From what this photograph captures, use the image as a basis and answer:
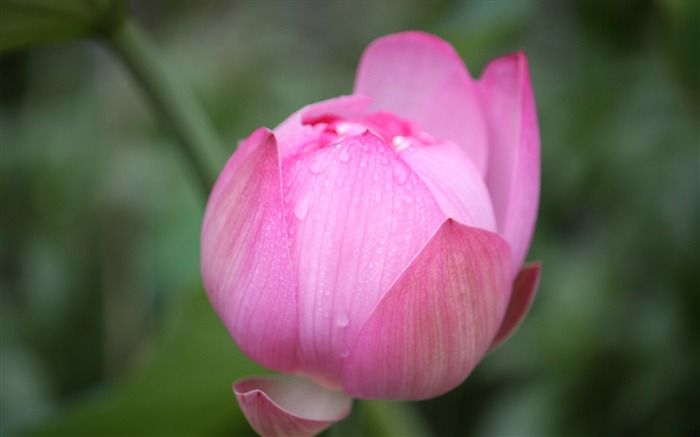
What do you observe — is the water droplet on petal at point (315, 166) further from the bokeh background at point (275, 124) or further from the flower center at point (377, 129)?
the bokeh background at point (275, 124)

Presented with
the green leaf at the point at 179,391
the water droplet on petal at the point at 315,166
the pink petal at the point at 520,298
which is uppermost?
the water droplet on petal at the point at 315,166

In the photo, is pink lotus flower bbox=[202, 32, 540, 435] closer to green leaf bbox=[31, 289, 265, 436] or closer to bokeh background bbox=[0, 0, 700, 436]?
Result: bokeh background bbox=[0, 0, 700, 436]

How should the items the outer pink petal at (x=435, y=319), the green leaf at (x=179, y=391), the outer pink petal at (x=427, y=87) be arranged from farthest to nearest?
the green leaf at (x=179, y=391), the outer pink petal at (x=427, y=87), the outer pink petal at (x=435, y=319)

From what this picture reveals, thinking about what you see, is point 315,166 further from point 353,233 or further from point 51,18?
point 51,18

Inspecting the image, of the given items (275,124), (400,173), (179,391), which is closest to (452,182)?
(400,173)

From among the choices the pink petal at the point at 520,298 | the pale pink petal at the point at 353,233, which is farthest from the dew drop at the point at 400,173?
the pink petal at the point at 520,298

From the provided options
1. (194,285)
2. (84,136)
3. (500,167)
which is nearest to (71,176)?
(84,136)
